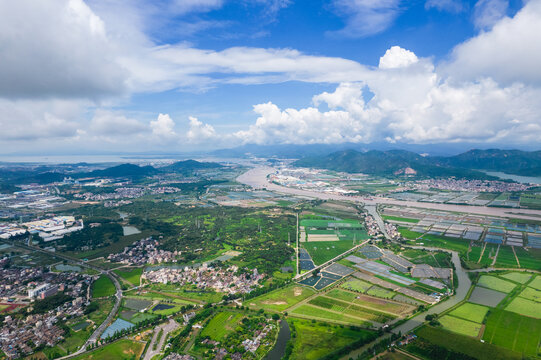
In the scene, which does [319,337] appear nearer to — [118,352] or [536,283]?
[118,352]

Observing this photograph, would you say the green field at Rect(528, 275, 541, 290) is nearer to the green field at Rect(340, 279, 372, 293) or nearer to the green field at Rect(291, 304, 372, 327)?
the green field at Rect(340, 279, 372, 293)

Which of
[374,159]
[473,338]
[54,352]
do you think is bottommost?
[54,352]

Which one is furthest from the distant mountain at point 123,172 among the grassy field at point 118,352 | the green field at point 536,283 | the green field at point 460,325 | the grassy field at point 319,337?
the green field at point 536,283

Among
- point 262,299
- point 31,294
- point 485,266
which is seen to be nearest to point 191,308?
point 262,299

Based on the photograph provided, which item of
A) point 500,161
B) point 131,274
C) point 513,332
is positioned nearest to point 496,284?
point 513,332

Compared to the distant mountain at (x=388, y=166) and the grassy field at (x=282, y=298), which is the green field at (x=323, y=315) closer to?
the grassy field at (x=282, y=298)

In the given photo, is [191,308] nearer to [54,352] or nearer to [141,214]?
[54,352]

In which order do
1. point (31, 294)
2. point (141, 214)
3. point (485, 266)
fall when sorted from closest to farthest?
point (31, 294)
point (485, 266)
point (141, 214)
